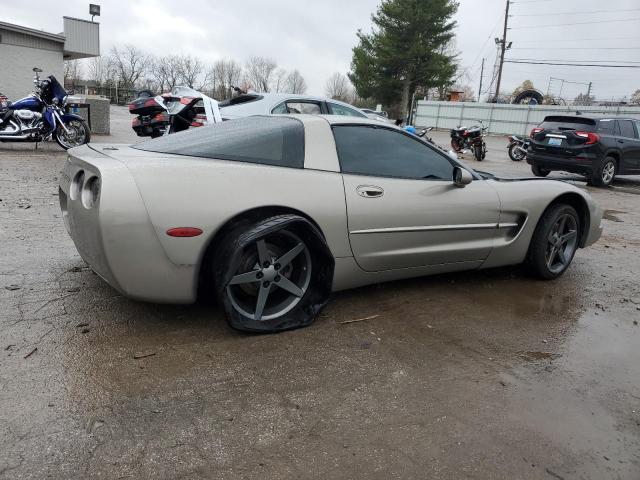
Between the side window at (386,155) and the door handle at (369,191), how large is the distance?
0.12 m

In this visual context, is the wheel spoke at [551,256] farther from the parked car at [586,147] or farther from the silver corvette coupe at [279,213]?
the parked car at [586,147]

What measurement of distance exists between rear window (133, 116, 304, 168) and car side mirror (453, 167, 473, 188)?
47.7 inches

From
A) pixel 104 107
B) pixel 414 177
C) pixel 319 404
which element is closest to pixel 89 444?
pixel 319 404

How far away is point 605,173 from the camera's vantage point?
448 inches

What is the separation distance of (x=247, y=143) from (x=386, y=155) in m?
1.03

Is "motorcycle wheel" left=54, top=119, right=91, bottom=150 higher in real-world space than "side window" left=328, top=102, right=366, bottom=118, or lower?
lower

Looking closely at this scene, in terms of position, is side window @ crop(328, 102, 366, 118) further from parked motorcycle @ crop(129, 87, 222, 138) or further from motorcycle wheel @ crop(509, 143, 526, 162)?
motorcycle wheel @ crop(509, 143, 526, 162)

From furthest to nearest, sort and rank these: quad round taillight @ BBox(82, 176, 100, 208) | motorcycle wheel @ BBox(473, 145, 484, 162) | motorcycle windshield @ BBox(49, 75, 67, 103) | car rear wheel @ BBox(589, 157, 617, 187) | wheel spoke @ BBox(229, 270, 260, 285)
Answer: motorcycle wheel @ BBox(473, 145, 484, 162) < car rear wheel @ BBox(589, 157, 617, 187) < motorcycle windshield @ BBox(49, 75, 67, 103) < wheel spoke @ BBox(229, 270, 260, 285) < quad round taillight @ BBox(82, 176, 100, 208)

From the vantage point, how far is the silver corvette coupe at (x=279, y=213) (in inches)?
104

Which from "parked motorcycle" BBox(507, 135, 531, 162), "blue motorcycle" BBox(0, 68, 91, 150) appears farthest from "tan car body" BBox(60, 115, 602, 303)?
"parked motorcycle" BBox(507, 135, 531, 162)

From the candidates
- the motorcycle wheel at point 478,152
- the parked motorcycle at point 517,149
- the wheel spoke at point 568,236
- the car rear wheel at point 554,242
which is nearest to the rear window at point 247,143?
the car rear wheel at point 554,242

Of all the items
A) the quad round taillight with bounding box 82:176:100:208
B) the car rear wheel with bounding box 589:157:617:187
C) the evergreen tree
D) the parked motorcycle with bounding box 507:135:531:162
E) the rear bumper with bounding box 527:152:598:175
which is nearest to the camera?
the quad round taillight with bounding box 82:176:100:208

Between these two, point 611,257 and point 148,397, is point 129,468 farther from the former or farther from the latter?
point 611,257

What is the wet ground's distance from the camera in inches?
79.9
